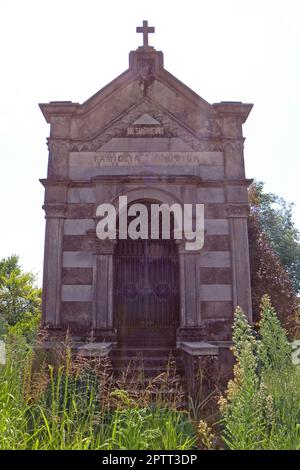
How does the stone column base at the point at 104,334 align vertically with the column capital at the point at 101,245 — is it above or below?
below

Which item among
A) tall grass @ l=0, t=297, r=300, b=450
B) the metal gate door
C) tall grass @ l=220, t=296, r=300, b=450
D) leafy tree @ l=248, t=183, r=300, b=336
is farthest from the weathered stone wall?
tall grass @ l=220, t=296, r=300, b=450

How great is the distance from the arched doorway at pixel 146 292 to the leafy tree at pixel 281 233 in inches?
706

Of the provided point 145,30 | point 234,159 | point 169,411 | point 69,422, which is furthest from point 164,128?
point 69,422

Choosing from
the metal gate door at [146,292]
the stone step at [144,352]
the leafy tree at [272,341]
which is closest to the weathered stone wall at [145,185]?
the stone step at [144,352]

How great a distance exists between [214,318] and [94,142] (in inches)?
208

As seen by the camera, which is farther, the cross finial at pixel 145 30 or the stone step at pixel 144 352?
the cross finial at pixel 145 30

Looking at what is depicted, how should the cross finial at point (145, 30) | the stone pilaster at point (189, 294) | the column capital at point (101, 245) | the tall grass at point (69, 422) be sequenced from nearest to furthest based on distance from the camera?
the tall grass at point (69, 422) < the stone pilaster at point (189, 294) < the column capital at point (101, 245) < the cross finial at point (145, 30)

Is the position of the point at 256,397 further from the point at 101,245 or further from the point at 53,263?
the point at 53,263

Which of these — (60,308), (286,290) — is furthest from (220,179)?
(286,290)

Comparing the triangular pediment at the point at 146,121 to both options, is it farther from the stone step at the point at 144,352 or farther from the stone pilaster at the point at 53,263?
the stone step at the point at 144,352

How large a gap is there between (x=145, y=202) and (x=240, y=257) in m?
2.67

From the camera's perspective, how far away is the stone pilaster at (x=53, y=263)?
30.8 feet
